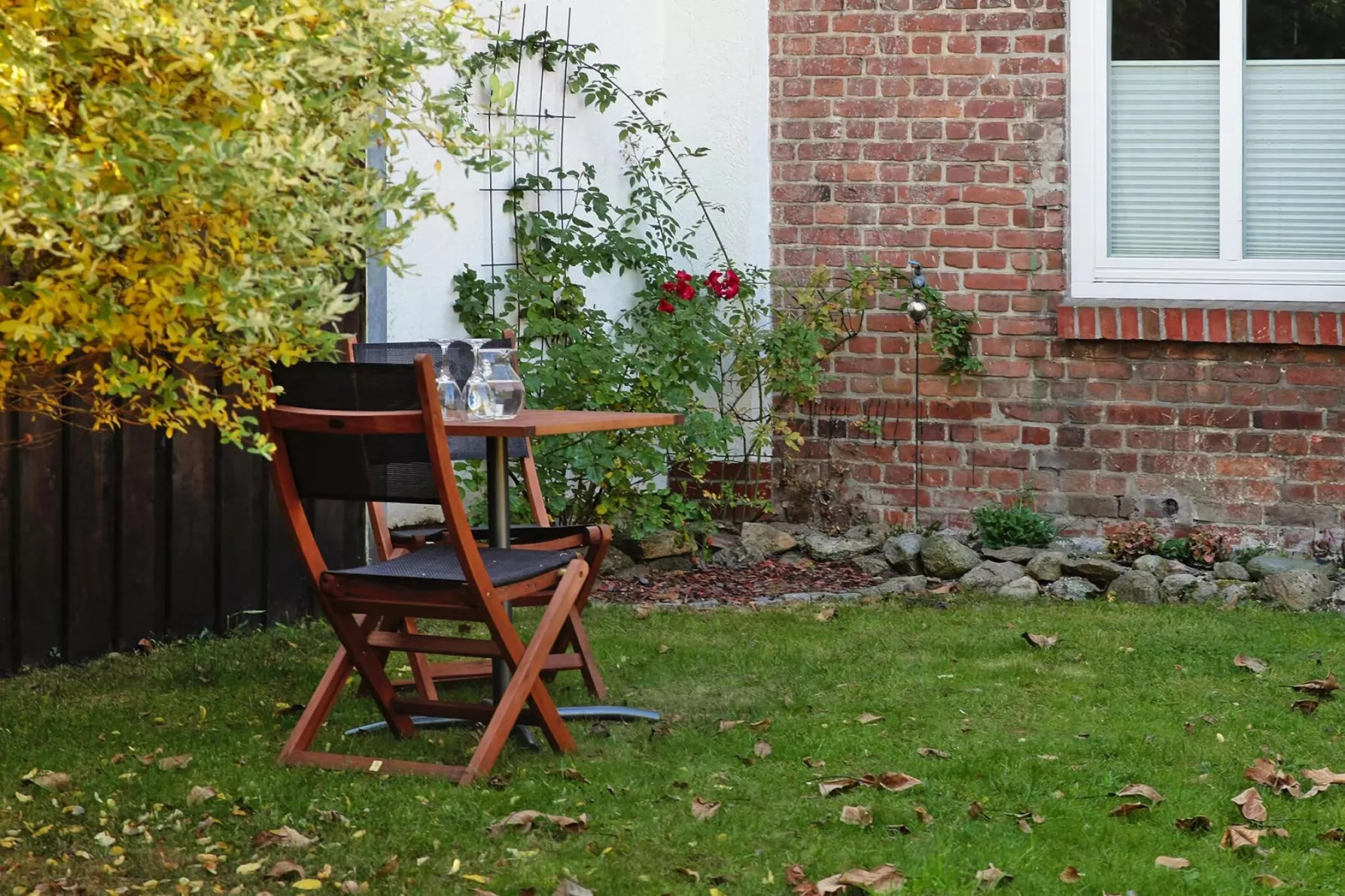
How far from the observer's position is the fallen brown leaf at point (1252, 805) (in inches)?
135

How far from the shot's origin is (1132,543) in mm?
6742

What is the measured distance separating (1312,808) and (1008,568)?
3066 millimetres

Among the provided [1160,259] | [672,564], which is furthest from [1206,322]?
[672,564]

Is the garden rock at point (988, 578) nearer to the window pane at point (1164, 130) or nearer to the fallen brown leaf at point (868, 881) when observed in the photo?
the window pane at point (1164, 130)

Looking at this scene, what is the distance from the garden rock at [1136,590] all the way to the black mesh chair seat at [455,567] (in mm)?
2837

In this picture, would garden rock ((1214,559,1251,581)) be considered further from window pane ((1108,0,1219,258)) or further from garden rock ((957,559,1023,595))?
window pane ((1108,0,1219,258))

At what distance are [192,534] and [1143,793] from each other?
3.23m

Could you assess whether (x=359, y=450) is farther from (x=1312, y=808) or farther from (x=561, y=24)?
(x=561, y=24)

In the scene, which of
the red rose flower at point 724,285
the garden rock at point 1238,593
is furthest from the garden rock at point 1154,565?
the red rose flower at point 724,285

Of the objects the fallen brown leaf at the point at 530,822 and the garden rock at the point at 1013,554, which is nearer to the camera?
the fallen brown leaf at the point at 530,822

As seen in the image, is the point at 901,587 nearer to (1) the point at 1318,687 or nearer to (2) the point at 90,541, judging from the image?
(1) the point at 1318,687

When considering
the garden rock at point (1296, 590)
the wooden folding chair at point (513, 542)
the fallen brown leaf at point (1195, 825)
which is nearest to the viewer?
the fallen brown leaf at point (1195, 825)

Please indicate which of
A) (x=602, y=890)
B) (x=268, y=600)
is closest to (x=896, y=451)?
(x=268, y=600)

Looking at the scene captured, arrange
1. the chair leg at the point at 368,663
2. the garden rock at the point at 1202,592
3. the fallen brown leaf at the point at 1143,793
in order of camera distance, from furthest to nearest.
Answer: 1. the garden rock at the point at 1202,592
2. the chair leg at the point at 368,663
3. the fallen brown leaf at the point at 1143,793
